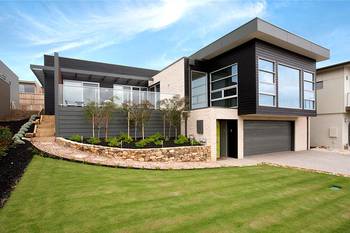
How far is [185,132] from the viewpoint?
1297cm

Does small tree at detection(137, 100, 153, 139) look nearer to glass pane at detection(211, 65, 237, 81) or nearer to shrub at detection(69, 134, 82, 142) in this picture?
shrub at detection(69, 134, 82, 142)

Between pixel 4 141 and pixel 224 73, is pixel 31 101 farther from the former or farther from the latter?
pixel 224 73

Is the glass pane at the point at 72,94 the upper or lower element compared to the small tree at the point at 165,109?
upper

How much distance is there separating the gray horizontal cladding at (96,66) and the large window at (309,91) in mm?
13071

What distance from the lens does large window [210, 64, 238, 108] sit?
11.7 metres

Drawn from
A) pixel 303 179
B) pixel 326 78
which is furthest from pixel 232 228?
pixel 326 78

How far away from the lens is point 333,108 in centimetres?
1573

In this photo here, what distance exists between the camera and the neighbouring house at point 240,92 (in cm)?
1055

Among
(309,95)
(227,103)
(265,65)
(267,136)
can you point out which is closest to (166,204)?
(227,103)

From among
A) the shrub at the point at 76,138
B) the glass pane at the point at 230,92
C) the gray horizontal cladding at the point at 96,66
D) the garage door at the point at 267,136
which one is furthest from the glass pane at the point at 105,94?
the garage door at the point at 267,136

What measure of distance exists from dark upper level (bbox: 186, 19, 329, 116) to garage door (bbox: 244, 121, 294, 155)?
1521 millimetres

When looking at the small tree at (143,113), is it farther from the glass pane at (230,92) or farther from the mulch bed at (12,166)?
the mulch bed at (12,166)

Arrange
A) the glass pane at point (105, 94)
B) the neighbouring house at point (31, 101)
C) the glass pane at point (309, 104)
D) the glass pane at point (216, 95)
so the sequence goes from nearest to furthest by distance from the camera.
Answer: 1. the glass pane at point (105, 94)
2. the glass pane at point (216, 95)
3. the glass pane at point (309, 104)
4. the neighbouring house at point (31, 101)

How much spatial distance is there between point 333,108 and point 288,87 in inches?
265
